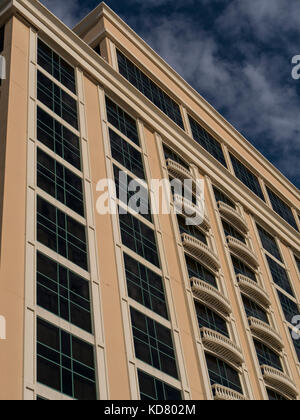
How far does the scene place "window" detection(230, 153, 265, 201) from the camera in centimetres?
6272

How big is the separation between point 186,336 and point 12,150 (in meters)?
14.0

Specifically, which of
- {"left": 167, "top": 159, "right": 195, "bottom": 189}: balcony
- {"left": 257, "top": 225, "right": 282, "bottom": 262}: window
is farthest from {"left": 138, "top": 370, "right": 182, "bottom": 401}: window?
{"left": 257, "top": 225, "right": 282, "bottom": 262}: window

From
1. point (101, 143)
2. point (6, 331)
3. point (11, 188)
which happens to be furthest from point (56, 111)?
point (6, 331)

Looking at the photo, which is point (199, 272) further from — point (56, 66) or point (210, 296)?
point (56, 66)

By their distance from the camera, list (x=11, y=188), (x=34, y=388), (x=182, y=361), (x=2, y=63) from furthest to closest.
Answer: (x=2, y=63) → (x=182, y=361) → (x=11, y=188) → (x=34, y=388)

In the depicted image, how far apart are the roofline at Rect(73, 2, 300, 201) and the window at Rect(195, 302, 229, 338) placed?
24977 millimetres

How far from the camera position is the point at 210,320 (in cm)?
4181

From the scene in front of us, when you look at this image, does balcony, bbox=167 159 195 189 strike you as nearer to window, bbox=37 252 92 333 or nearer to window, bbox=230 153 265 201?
window, bbox=230 153 265 201

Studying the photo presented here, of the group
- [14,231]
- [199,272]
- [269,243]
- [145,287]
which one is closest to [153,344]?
[145,287]

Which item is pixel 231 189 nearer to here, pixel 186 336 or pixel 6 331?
pixel 186 336

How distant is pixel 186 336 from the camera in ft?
124

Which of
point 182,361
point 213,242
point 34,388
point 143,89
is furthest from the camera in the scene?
point 143,89

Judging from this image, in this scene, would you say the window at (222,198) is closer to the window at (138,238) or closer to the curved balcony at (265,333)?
the curved balcony at (265,333)

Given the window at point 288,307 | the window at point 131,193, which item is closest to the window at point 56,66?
the window at point 131,193
